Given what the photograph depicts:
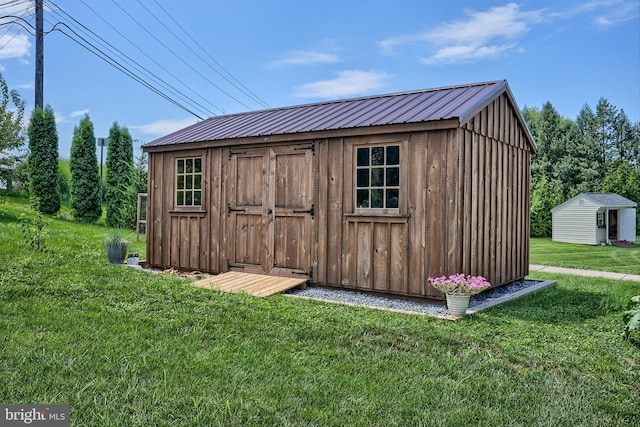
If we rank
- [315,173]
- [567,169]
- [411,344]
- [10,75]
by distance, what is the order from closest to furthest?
[411,344]
[315,173]
[10,75]
[567,169]

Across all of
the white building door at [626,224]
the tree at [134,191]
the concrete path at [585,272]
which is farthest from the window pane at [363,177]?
the white building door at [626,224]

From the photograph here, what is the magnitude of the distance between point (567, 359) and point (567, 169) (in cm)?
2552

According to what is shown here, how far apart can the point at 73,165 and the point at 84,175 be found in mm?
630

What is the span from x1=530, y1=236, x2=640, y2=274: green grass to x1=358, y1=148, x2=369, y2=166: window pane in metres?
7.19

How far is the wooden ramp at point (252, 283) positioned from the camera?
630cm

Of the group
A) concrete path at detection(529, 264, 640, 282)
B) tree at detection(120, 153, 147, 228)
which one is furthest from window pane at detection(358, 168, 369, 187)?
tree at detection(120, 153, 147, 228)

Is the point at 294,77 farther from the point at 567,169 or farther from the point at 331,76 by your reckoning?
the point at 567,169

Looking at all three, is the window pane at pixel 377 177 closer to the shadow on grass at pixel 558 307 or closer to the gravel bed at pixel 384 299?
the gravel bed at pixel 384 299

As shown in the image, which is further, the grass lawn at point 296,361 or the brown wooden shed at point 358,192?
the brown wooden shed at point 358,192

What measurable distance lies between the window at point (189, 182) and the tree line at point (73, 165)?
8.01 metres

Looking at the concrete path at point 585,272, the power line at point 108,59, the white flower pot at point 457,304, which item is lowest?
the concrete path at point 585,272

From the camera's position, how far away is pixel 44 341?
12.7 ft

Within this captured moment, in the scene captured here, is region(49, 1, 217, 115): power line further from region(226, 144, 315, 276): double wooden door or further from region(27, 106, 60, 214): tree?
region(226, 144, 315, 276): double wooden door

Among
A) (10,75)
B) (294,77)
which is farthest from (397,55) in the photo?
(10,75)
